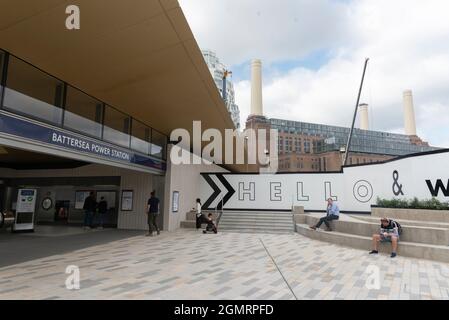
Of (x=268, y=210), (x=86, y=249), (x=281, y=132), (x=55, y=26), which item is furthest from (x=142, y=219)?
(x=281, y=132)

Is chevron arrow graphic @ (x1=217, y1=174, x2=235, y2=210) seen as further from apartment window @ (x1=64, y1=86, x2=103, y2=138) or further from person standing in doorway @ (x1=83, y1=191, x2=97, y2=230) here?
apartment window @ (x1=64, y1=86, x2=103, y2=138)

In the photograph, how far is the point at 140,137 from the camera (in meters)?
11.4

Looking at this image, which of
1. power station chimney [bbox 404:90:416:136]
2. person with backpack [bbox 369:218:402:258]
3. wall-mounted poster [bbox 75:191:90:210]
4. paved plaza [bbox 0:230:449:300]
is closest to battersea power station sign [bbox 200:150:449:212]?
wall-mounted poster [bbox 75:191:90:210]

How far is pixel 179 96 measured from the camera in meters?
9.16

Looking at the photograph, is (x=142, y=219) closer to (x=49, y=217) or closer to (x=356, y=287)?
(x=49, y=217)

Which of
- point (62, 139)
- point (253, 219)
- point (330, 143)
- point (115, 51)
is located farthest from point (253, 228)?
point (330, 143)

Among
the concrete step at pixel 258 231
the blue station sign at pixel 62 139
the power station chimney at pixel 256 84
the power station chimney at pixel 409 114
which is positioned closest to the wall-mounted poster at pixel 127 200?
the blue station sign at pixel 62 139

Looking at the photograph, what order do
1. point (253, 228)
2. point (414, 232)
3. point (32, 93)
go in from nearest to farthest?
point (32, 93)
point (414, 232)
point (253, 228)

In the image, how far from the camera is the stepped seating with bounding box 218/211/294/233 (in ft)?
48.8

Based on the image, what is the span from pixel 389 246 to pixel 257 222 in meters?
8.19

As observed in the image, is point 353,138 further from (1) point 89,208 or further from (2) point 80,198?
(1) point 89,208

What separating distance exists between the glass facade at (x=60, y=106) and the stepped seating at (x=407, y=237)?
772 centimetres
